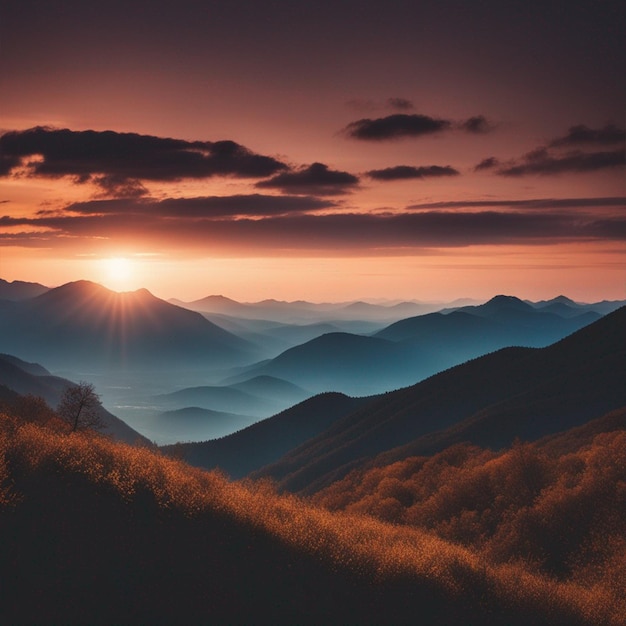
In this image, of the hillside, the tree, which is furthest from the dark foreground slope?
the tree

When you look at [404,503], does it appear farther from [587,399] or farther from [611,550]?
[587,399]

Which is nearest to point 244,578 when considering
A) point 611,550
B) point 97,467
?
point 97,467

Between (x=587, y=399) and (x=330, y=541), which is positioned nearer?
(x=330, y=541)

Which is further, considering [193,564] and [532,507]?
[532,507]

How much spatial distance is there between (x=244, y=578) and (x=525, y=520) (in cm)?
3684

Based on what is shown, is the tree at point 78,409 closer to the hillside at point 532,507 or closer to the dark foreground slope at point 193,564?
the dark foreground slope at point 193,564

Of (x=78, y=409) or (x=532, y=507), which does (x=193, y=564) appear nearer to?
(x=78, y=409)

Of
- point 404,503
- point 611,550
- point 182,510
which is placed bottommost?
point 404,503

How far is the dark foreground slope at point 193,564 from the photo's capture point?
90.7ft

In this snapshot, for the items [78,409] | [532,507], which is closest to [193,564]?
[78,409]

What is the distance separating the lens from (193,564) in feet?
99.5

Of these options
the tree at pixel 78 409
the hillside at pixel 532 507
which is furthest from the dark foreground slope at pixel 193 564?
the tree at pixel 78 409

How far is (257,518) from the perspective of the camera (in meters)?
35.0

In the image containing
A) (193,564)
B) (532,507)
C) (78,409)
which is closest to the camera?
(193,564)
